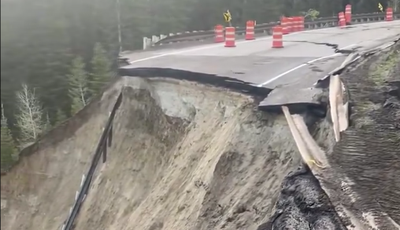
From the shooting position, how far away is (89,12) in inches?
573

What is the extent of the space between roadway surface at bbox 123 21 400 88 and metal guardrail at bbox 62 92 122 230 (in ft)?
4.79

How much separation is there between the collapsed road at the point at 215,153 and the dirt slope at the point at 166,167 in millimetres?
29

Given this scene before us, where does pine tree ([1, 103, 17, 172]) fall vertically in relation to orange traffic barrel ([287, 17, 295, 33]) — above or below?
below

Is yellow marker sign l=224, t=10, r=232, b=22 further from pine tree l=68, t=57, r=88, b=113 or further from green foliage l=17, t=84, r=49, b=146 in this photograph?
green foliage l=17, t=84, r=49, b=146

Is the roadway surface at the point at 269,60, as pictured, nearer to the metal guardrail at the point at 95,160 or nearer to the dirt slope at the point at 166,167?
the dirt slope at the point at 166,167

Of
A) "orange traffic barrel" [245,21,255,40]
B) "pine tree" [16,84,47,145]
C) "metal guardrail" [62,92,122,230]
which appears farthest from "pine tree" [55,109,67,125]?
"orange traffic barrel" [245,21,255,40]

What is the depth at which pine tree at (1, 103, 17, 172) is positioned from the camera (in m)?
15.4

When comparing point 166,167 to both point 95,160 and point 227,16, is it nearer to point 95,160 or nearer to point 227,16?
point 95,160

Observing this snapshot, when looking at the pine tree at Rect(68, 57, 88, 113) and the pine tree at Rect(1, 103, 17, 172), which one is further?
the pine tree at Rect(68, 57, 88, 113)

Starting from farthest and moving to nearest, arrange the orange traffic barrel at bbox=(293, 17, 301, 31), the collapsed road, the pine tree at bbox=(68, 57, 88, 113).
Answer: the orange traffic barrel at bbox=(293, 17, 301, 31), the pine tree at bbox=(68, 57, 88, 113), the collapsed road

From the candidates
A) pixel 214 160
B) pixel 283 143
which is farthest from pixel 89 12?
pixel 283 143

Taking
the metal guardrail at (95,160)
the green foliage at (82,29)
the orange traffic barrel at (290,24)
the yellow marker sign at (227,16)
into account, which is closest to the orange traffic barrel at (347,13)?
the green foliage at (82,29)

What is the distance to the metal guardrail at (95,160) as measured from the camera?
42.2 ft

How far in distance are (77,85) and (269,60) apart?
23.6 ft
